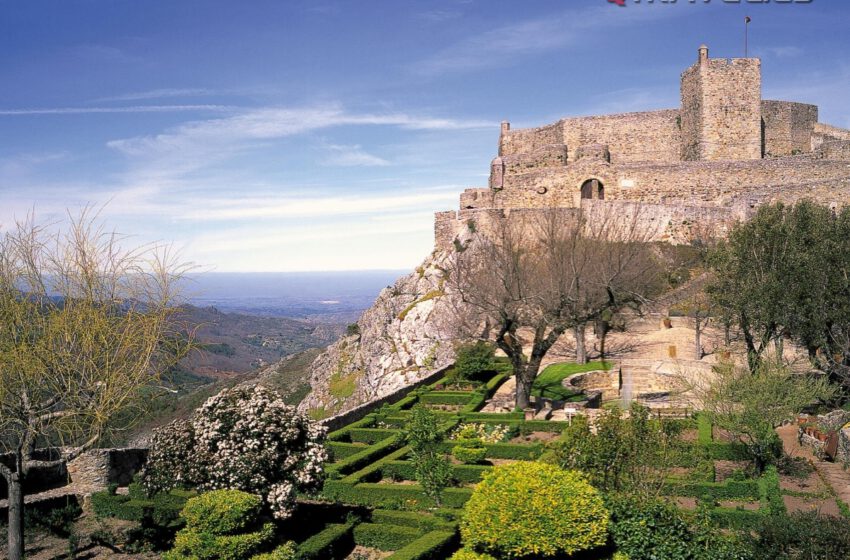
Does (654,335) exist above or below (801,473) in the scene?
above

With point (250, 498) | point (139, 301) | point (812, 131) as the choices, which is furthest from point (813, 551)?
point (812, 131)

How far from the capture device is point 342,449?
2133cm

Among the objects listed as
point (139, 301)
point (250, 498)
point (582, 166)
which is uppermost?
point (582, 166)

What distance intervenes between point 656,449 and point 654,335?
71.5 ft

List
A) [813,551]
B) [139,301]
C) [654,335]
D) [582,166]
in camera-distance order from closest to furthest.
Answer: [813,551], [139,301], [654,335], [582,166]

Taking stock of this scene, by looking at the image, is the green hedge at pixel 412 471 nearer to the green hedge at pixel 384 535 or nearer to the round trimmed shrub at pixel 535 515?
the green hedge at pixel 384 535

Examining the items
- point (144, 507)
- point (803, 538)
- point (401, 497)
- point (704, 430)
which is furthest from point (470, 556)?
point (704, 430)

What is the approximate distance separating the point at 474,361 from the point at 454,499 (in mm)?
14143

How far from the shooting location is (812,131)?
1779 inches

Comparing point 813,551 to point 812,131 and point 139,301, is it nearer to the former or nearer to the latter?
point 139,301

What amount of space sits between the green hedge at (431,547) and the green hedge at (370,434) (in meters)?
8.30

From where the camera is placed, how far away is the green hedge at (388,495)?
668 inches

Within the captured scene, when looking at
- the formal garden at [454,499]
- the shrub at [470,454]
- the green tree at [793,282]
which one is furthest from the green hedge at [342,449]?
the green tree at [793,282]

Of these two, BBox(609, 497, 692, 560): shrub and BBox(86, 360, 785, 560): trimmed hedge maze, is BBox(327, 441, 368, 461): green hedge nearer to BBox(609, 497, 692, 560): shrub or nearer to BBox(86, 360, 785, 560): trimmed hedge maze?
BBox(86, 360, 785, 560): trimmed hedge maze
